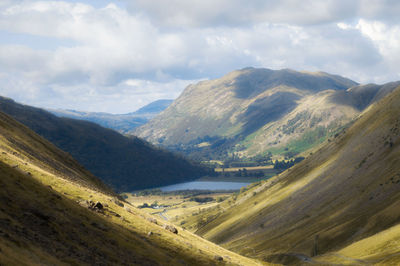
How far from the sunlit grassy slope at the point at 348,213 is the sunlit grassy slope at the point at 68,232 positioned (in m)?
49.3

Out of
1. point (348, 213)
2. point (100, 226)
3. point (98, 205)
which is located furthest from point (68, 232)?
point (348, 213)

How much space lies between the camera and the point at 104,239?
167ft

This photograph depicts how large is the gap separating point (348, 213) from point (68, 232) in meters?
119

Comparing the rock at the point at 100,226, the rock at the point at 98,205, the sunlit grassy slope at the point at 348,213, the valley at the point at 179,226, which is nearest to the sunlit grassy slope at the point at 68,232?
the rock at the point at 100,226

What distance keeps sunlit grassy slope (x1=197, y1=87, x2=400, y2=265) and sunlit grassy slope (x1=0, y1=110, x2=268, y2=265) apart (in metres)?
49.3

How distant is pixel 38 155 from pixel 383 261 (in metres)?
83.2

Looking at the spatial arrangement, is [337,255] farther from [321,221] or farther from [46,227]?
[46,227]

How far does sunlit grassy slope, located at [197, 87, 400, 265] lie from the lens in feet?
337

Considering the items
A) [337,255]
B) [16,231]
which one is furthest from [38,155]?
[337,255]

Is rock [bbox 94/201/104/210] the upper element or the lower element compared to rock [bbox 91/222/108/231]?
upper

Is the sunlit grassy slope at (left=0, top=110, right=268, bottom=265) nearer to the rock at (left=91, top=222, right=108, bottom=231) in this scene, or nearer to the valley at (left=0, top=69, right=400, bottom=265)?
the rock at (left=91, top=222, right=108, bottom=231)

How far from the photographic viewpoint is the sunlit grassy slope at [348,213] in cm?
10275

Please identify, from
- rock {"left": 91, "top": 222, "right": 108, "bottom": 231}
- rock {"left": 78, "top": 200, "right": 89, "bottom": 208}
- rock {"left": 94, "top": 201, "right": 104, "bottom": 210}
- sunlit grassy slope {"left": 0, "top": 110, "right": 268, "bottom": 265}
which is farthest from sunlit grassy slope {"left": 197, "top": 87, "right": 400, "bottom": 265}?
rock {"left": 78, "top": 200, "right": 89, "bottom": 208}

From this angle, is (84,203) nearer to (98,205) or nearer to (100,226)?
(98,205)
